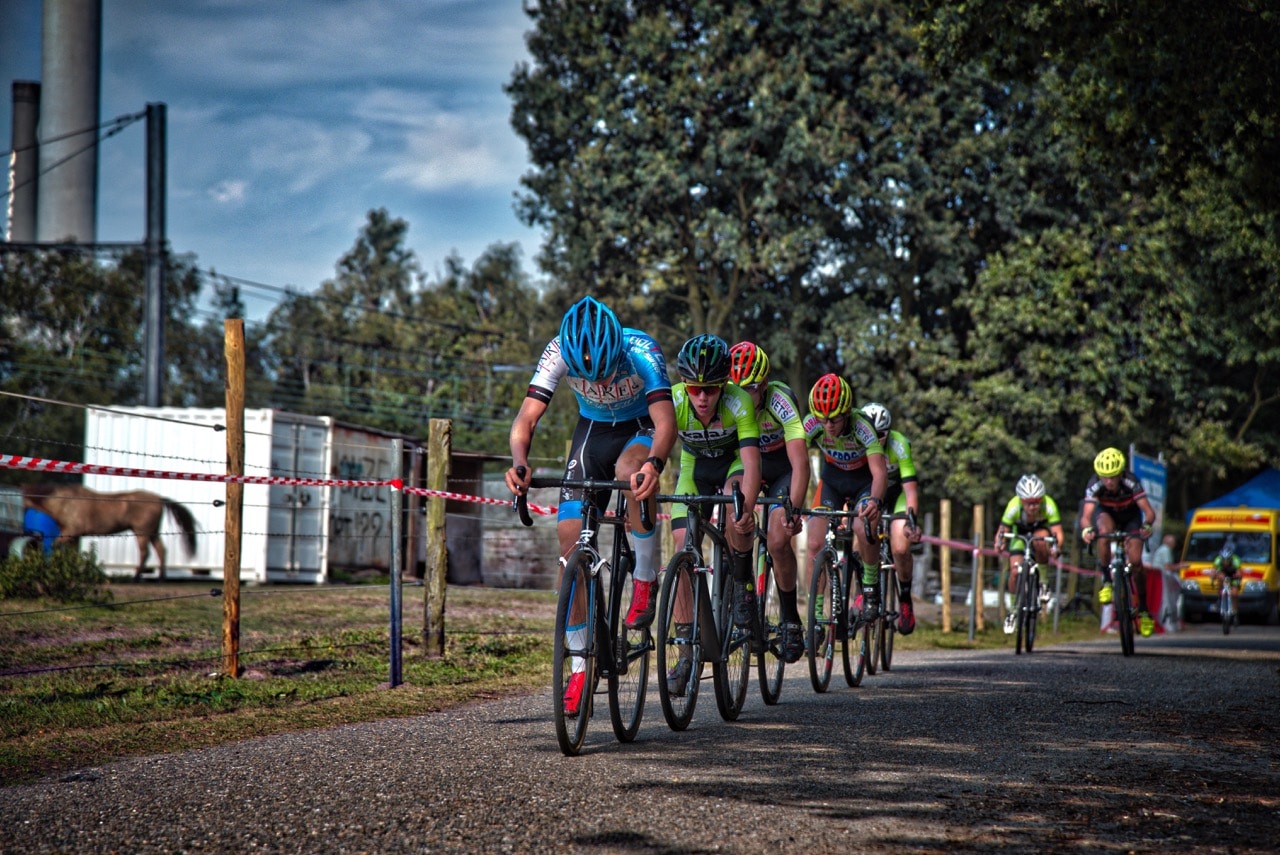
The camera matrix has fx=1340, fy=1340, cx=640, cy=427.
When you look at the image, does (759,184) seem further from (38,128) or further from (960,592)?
(38,128)

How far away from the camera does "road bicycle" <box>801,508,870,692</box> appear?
962cm

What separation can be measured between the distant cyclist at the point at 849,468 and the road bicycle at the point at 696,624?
2.32 metres

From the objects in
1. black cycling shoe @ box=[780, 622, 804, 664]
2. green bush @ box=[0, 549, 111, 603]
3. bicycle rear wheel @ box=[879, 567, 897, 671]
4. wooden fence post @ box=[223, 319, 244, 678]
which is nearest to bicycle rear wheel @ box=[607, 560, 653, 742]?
black cycling shoe @ box=[780, 622, 804, 664]

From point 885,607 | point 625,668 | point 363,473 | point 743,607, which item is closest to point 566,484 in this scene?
point 625,668

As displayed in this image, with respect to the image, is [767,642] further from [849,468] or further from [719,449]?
[849,468]

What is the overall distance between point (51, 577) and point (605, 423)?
1148 centimetres

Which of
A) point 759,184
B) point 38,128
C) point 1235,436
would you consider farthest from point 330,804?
point 38,128

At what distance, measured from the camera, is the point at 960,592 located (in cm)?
3497

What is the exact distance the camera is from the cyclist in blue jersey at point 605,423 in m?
6.41

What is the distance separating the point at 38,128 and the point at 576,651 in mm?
52125

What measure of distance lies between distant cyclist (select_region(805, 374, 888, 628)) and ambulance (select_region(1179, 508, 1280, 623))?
2397cm

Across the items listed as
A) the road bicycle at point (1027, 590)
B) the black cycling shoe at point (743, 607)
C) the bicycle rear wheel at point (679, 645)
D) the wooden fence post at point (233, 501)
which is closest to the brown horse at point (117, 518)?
the wooden fence post at point (233, 501)

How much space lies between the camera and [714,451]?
853 centimetres

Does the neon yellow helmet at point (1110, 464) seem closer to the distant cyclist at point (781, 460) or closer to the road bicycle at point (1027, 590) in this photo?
the road bicycle at point (1027, 590)
